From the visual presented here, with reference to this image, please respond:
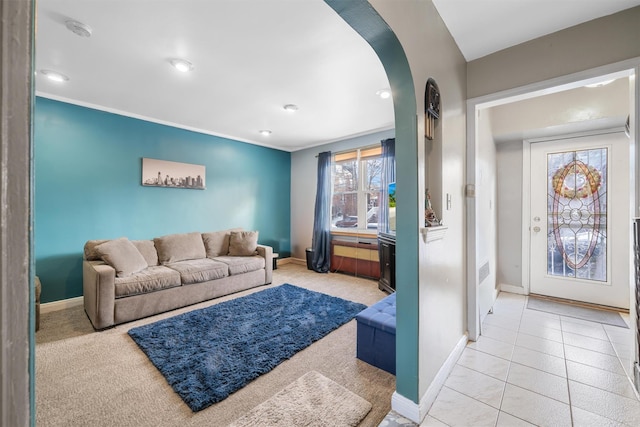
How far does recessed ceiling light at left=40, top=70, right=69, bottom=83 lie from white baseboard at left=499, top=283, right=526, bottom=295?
5.85 m

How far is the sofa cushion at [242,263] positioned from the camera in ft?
12.5

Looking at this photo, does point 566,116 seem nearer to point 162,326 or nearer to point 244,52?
point 244,52

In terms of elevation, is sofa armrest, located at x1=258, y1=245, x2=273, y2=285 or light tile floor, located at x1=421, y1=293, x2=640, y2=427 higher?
sofa armrest, located at x1=258, y1=245, x2=273, y2=285

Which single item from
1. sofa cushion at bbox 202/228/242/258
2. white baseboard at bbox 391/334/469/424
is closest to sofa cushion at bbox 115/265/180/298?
sofa cushion at bbox 202/228/242/258

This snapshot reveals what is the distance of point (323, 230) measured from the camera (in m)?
5.18

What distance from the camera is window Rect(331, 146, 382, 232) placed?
15.8 feet

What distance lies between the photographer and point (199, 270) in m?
3.43

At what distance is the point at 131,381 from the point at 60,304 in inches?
86.8

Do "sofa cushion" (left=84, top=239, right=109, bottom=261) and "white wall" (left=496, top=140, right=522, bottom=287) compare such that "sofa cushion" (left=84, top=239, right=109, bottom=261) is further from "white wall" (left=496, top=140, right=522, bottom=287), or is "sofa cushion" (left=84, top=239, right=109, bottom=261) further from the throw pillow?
"white wall" (left=496, top=140, right=522, bottom=287)

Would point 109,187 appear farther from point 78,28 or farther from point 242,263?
point 78,28

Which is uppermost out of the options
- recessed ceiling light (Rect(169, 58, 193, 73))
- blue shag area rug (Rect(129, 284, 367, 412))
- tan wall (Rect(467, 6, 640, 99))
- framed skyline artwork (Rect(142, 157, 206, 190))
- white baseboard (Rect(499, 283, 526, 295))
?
recessed ceiling light (Rect(169, 58, 193, 73))

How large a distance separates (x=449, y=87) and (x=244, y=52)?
5.58ft

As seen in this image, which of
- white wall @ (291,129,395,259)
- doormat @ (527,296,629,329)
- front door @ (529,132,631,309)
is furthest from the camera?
white wall @ (291,129,395,259)

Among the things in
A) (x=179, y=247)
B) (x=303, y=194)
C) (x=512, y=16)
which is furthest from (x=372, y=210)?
(x=512, y=16)
